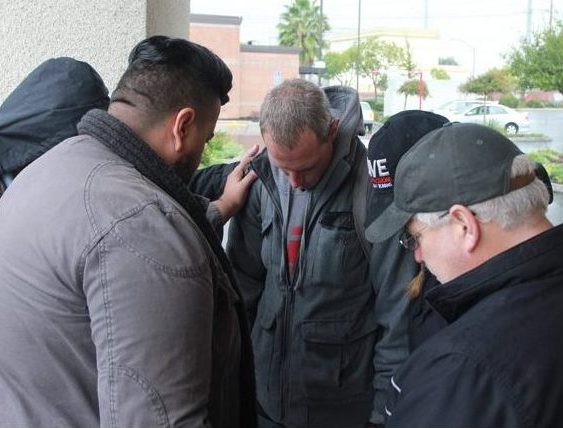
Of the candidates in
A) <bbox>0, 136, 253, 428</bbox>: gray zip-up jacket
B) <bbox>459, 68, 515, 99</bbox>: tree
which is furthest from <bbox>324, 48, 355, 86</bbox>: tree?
<bbox>0, 136, 253, 428</bbox>: gray zip-up jacket

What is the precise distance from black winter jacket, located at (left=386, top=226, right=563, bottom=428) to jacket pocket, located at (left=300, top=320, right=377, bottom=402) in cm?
98

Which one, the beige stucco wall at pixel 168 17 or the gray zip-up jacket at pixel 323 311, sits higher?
the beige stucco wall at pixel 168 17

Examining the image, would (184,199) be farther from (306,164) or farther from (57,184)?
(306,164)

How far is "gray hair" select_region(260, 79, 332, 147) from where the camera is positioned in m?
2.19

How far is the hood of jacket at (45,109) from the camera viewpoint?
2.00 meters

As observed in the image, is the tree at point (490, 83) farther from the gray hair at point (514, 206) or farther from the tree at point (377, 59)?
the gray hair at point (514, 206)

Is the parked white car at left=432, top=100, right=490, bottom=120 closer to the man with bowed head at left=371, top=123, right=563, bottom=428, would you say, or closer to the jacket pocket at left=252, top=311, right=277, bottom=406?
the jacket pocket at left=252, top=311, right=277, bottom=406

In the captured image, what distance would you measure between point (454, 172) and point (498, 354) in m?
0.37

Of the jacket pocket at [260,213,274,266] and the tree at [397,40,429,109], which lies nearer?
the jacket pocket at [260,213,274,266]

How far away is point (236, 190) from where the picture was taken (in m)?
2.42

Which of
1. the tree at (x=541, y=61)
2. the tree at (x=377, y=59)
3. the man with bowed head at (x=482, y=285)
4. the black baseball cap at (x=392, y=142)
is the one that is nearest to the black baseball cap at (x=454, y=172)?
the man with bowed head at (x=482, y=285)

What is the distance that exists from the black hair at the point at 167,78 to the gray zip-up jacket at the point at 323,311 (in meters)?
0.88

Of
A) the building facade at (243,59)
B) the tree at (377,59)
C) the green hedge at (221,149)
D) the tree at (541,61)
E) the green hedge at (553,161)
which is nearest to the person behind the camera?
the green hedge at (221,149)

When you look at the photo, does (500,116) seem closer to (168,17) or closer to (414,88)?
(414,88)
